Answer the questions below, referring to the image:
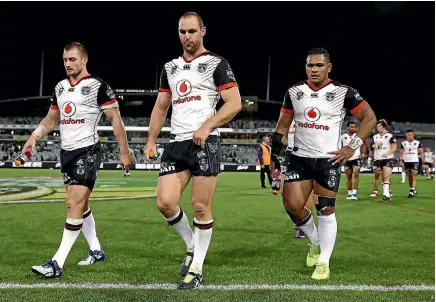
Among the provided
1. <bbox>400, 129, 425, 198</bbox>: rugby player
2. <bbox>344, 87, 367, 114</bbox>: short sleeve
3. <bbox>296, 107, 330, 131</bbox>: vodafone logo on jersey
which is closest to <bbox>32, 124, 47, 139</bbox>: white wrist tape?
<bbox>296, 107, 330, 131</bbox>: vodafone logo on jersey

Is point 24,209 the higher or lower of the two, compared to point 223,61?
lower

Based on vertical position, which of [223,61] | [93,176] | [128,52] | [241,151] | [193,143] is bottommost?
[241,151]

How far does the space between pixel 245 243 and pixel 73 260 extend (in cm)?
242

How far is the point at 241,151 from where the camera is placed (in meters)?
57.6

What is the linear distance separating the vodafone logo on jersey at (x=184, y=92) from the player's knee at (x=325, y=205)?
1.76m

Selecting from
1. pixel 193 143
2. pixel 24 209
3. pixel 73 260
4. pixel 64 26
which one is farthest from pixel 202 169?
pixel 64 26

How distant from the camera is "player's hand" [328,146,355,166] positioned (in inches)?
181

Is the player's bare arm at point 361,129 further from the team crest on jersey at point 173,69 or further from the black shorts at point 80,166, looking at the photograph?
the black shorts at point 80,166

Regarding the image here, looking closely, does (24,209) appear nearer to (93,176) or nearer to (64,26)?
(93,176)

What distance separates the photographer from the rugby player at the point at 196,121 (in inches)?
159

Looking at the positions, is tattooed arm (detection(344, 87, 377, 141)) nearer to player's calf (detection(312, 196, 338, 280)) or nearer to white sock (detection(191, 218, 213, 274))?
player's calf (detection(312, 196, 338, 280))

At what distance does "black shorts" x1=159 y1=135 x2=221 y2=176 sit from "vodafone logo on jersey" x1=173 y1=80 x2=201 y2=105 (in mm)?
387

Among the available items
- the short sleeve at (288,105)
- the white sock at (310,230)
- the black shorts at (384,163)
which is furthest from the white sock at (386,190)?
the short sleeve at (288,105)

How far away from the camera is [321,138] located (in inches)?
186
